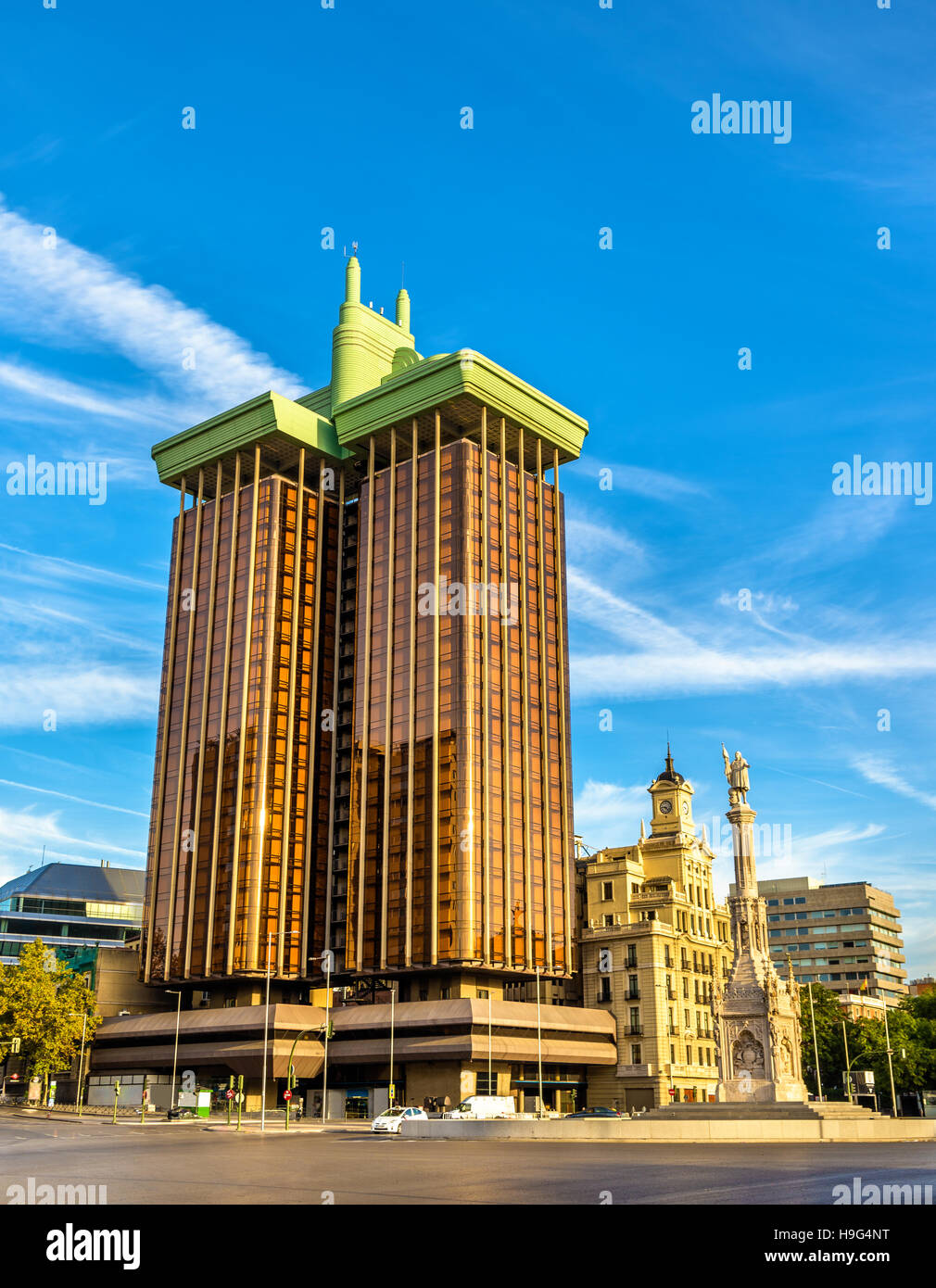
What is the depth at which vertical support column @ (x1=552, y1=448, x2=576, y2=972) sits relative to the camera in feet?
342

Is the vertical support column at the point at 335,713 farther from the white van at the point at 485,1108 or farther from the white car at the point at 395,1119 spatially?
the white car at the point at 395,1119

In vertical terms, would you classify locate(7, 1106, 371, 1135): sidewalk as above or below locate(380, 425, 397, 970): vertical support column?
below

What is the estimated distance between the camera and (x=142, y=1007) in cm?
11606

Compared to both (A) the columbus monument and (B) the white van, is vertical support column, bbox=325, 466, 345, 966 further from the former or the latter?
(A) the columbus monument

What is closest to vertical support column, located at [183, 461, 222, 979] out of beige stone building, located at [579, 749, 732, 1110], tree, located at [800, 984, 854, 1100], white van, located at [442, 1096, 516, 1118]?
beige stone building, located at [579, 749, 732, 1110]

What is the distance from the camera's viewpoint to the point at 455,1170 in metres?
29.0

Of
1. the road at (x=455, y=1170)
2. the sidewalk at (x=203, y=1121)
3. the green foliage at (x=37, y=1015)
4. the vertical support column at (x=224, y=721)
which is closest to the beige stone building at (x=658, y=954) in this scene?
the sidewalk at (x=203, y=1121)

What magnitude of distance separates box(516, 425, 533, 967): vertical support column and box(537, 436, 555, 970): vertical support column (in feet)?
6.61

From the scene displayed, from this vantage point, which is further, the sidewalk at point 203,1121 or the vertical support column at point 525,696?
the vertical support column at point 525,696

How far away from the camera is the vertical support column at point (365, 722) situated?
101 metres

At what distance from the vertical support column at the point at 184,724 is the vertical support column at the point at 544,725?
33.4 metres

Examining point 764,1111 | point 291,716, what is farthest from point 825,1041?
point 764,1111

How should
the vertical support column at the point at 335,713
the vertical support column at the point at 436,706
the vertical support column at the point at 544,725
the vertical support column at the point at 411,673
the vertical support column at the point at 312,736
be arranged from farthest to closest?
the vertical support column at the point at 335,713 < the vertical support column at the point at 312,736 < the vertical support column at the point at 544,725 < the vertical support column at the point at 411,673 < the vertical support column at the point at 436,706

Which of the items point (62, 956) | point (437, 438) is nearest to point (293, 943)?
point (437, 438)
